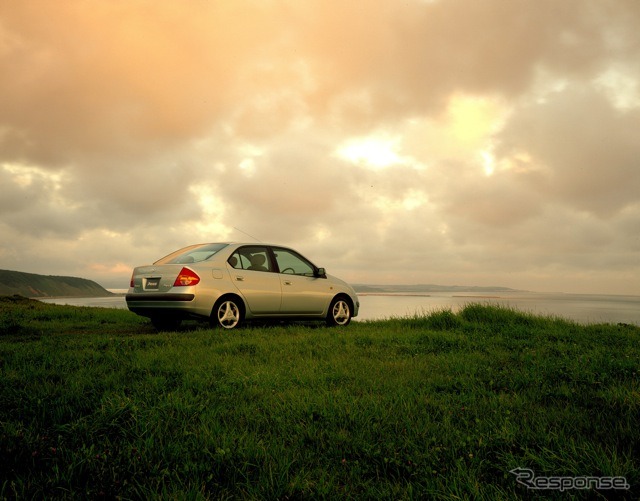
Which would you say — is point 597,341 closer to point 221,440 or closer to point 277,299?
point 277,299

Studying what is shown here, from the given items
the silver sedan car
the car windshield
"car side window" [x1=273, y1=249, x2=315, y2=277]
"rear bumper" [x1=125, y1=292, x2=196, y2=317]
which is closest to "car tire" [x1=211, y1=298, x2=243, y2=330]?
the silver sedan car

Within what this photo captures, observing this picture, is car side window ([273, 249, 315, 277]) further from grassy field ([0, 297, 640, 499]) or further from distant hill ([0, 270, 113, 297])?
distant hill ([0, 270, 113, 297])

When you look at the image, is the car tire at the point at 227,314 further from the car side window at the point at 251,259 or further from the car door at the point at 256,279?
the car side window at the point at 251,259

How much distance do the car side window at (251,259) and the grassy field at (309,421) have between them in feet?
9.68

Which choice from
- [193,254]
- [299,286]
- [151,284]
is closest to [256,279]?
[299,286]

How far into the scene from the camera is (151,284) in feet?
28.4

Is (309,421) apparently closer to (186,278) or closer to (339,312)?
(186,278)

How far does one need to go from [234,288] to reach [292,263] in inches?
70.3

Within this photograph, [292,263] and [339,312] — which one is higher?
[292,263]

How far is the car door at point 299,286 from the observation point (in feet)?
32.2

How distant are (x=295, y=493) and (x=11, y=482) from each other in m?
1.56

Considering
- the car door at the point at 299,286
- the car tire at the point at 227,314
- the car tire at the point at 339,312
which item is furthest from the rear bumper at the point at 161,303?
the car tire at the point at 339,312

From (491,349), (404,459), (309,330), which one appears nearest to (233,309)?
(309,330)

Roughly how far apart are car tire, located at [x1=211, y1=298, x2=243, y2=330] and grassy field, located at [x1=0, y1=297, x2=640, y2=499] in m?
2.16
